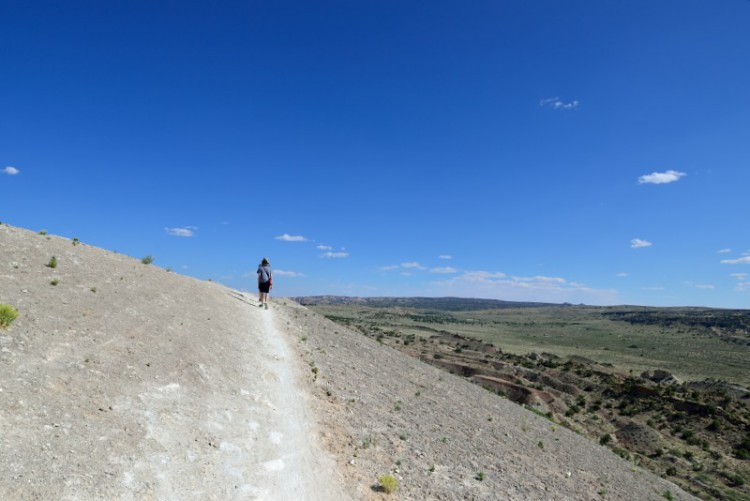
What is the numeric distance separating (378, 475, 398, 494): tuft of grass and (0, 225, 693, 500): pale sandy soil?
0.16 metres

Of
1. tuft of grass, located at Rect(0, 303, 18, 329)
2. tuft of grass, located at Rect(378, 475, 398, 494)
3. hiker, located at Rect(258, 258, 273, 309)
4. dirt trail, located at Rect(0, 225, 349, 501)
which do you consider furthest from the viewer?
hiker, located at Rect(258, 258, 273, 309)

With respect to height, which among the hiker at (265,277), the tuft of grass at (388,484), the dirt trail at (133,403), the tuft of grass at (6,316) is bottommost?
the tuft of grass at (388,484)

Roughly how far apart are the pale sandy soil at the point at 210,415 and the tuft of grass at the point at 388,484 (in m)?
0.16

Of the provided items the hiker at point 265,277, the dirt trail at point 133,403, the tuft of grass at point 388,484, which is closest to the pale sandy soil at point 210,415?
the dirt trail at point 133,403

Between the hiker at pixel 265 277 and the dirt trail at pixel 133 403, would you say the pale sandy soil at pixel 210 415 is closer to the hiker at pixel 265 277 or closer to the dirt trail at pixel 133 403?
the dirt trail at pixel 133 403

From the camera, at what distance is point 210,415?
10102 millimetres

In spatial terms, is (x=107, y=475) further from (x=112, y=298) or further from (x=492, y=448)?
(x=492, y=448)

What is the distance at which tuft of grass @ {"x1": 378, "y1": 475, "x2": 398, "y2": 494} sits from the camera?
9.33 metres

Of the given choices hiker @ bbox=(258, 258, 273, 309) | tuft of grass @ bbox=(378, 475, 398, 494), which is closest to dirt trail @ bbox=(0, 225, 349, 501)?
tuft of grass @ bbox=(378, 475, 398, 494)

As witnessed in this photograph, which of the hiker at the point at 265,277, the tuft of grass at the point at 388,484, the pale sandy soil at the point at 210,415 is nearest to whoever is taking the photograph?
the pale sandy soil at the point at 210,415

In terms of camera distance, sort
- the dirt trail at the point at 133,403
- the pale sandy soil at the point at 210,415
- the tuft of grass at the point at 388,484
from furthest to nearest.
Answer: the tuft of grass at the point at 388,484 → the pale sandy soil at the point at 210,415 → the dirt trail at the point at 133,403

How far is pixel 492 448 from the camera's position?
14688mm

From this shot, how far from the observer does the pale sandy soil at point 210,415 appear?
756 cm

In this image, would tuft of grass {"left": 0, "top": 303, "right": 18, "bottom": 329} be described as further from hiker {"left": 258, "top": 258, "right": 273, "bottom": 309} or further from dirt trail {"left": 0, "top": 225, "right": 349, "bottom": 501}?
hiker {"left": 258, "top": 258, "right": 273, "bottom": 309}
